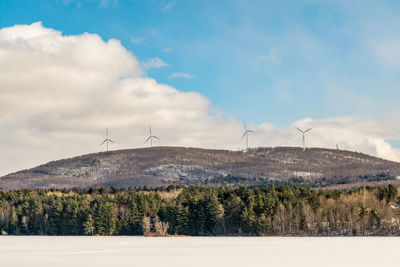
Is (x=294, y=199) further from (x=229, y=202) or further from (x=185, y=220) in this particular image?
(x=185, y=220)

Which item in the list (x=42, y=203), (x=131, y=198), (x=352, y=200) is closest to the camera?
(x=352, y=200)

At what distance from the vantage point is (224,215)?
15875 cm

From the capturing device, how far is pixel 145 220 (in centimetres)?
16300

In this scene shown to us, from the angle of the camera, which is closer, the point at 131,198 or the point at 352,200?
the point at 352,200

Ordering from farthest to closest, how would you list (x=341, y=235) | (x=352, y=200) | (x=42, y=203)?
(x=42, y=203), (x=352, y=200), (x=341, y=235)

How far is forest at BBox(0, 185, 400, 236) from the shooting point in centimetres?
14525

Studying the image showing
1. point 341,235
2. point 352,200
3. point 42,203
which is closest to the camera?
point 341,235
